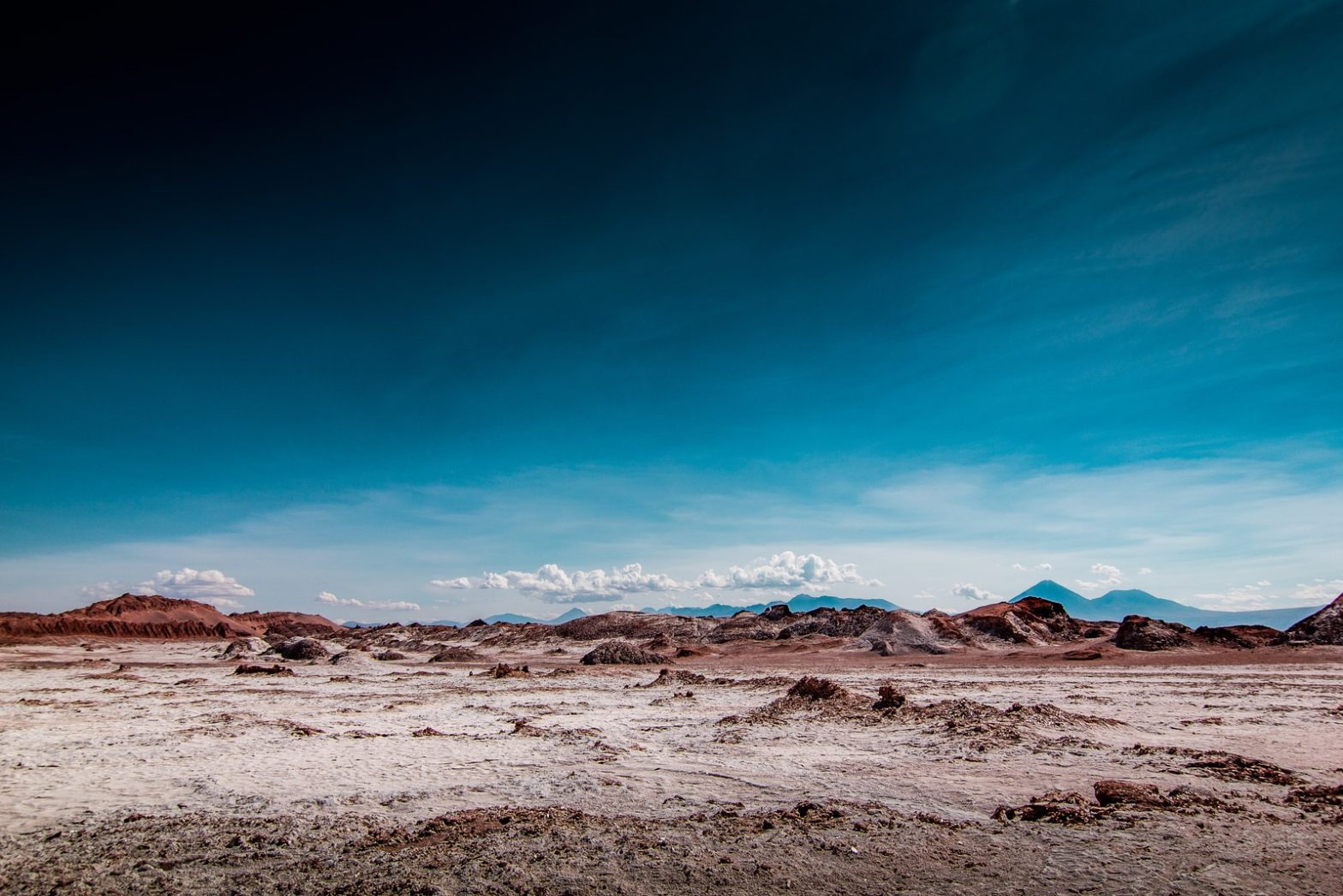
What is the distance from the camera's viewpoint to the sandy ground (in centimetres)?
603

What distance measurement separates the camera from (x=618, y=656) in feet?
122

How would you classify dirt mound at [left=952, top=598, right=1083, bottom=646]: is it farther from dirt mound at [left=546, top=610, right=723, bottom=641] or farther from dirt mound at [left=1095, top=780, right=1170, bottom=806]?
dirt mound at [left=1095, top=780, right=1170, bottom=806]

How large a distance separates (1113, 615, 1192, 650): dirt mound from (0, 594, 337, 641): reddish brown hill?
346 feet

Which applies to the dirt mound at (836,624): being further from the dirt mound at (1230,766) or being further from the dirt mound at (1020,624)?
the dirt mound at (1230,766)

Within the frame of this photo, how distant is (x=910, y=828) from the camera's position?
717 cm

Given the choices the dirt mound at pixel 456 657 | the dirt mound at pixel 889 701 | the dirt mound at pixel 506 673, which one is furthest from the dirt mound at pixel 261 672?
the dirt mound at pixel 889 701

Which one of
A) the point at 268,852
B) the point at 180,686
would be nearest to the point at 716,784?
the point at 268,852

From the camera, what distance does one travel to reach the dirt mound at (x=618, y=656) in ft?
122

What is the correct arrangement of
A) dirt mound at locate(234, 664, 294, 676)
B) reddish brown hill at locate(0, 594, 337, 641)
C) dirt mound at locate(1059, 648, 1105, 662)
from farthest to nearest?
reddish brown hill at locate(0, 594, 337, 641) → dirt mound at locate(1059, 648, 1105, 662) → dirt mound at locate(234, 664, 294, 676)

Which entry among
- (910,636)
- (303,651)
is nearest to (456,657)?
(303,651)

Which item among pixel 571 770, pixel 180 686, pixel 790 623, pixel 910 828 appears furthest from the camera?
pixel 790 623

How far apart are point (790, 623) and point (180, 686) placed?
165ft

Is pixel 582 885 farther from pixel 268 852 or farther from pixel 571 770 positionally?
pixel 571 770

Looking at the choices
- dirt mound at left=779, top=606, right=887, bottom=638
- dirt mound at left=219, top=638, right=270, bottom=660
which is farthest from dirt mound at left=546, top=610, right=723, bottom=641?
dirt mound at left=219, top=638, right=270, bottom=660
